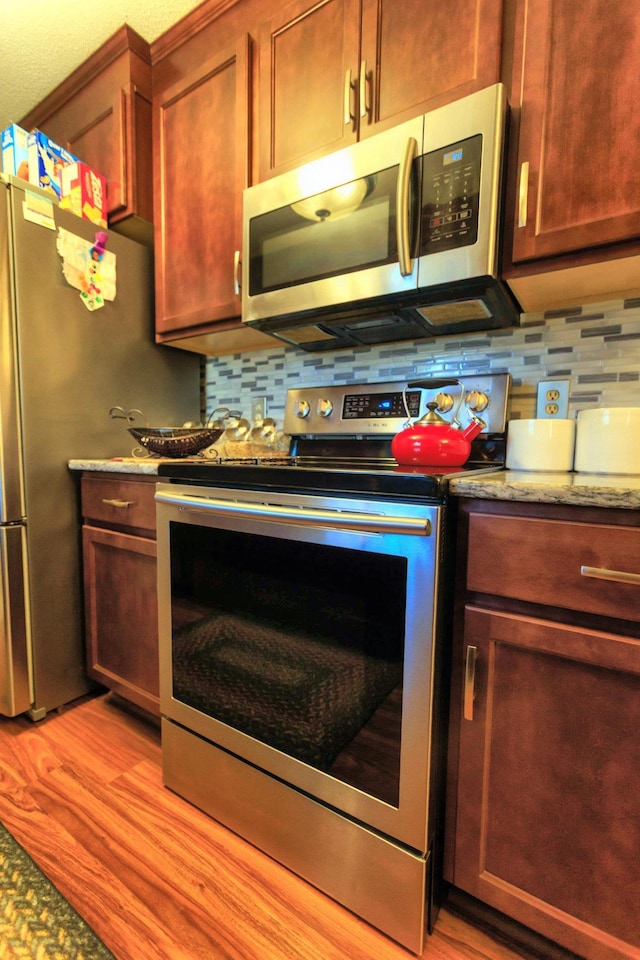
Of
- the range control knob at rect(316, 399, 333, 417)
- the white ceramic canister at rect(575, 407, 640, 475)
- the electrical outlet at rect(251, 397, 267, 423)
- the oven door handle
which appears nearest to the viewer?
the oven door handle

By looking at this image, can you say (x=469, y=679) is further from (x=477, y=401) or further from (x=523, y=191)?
(x=523, y=191)

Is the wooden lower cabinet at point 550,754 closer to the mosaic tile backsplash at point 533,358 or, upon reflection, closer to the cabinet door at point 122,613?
the mosaic tile backsplash at point 533,358

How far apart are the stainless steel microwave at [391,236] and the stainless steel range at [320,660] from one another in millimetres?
301

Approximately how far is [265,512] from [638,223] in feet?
3.05

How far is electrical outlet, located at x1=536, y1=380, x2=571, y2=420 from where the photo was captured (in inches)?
46.3

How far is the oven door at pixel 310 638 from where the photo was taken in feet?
2.51

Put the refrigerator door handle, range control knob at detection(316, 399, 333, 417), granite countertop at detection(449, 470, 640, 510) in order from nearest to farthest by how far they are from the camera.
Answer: granite countertop at detection(449, 470, 640, 510)
the refrigerator door handle
range control knob at detection(316, 399, 333, 417)

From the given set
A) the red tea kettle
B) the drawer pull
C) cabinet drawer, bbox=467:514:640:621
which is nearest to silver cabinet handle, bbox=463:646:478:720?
cabinet drawer, bbox=467:514:640:621

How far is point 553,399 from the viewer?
1188 millimetres

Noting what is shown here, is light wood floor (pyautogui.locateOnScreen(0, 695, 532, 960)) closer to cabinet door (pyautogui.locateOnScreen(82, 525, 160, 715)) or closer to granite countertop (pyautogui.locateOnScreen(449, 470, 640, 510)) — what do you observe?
cabinet door (pyautogui.locateOnScreen(82, 525, 160, 715))

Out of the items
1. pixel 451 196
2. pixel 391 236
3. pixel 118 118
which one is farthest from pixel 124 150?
pixel 451 196

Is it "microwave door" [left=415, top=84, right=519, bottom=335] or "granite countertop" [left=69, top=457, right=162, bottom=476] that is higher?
"microwave door" [left=415, top=84, right=519, bottom=335]

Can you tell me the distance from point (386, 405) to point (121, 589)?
3.33 feet

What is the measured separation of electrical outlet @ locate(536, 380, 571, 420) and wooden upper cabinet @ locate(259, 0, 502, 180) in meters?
0.71
